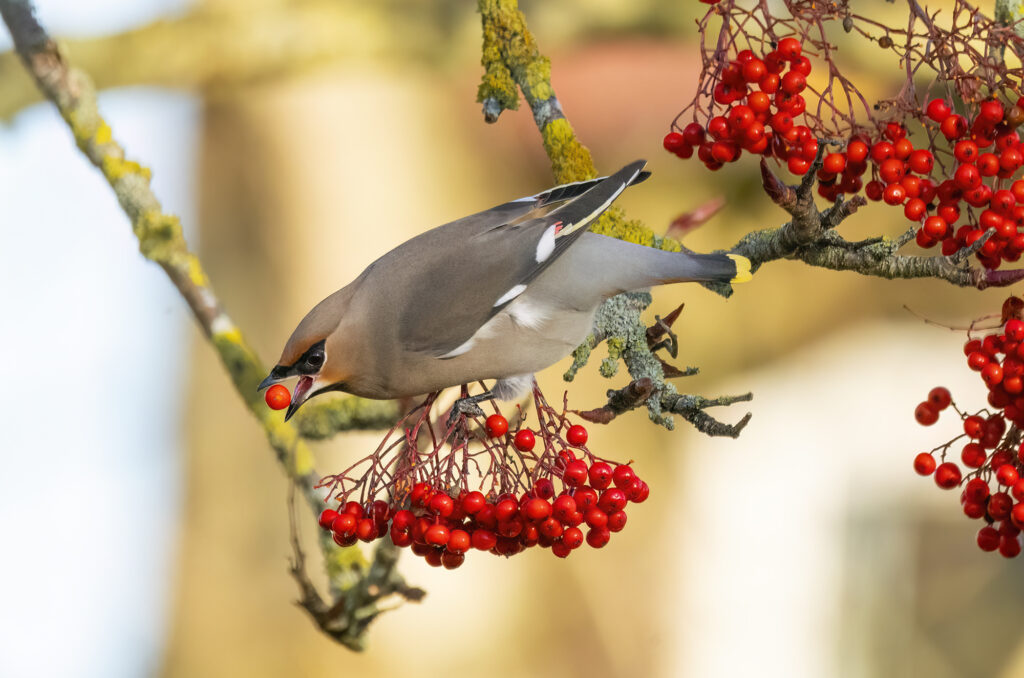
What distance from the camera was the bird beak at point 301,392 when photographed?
1.59 metres

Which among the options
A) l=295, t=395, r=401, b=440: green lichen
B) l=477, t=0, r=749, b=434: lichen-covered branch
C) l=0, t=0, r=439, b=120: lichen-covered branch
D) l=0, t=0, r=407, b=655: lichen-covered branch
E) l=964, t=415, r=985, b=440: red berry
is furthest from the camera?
l=0, t=0, r=439, b=120: lichen-covered branch

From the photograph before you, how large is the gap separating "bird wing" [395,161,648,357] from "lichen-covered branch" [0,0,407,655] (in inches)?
24.8

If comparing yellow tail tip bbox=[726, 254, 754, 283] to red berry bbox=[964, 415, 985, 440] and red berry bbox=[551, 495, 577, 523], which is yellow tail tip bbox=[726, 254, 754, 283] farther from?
red berry bbox=[551, 495, 577, 523]

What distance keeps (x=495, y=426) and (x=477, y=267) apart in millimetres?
341

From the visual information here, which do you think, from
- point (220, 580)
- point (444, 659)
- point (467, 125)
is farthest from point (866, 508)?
point (220, 580)

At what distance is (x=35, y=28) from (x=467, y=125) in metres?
2.61

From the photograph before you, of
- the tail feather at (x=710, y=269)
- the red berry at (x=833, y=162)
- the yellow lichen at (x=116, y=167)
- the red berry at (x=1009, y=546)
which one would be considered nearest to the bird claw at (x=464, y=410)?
the tail feather at (x=710, y=269)

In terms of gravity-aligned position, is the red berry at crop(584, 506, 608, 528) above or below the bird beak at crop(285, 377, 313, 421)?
below

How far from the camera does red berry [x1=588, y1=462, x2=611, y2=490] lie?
4.91ft

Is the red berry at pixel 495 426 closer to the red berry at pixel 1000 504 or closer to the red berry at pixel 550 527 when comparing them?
the red berry at pixel 550 527

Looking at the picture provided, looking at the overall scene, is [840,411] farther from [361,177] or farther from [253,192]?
[253,192]

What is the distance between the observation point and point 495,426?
153 centimetres

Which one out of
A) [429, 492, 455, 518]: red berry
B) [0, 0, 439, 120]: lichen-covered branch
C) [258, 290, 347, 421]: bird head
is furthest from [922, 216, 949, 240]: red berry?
[0, 0, 439, 120]: lichen-covered branch

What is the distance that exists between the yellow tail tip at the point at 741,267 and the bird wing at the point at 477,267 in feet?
0.74
